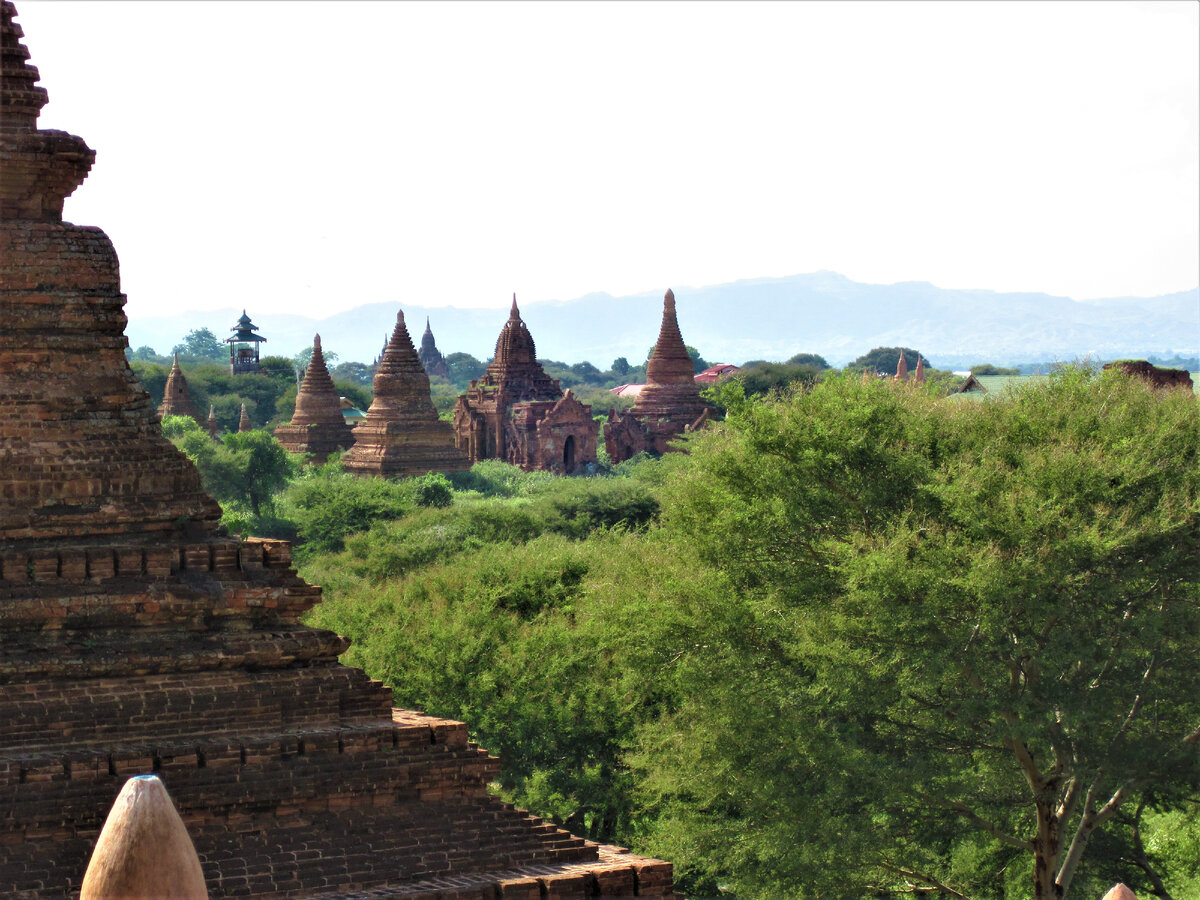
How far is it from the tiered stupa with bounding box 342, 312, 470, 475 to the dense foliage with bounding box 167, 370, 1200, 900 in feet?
133

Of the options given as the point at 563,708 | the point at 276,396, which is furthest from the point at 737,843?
the point at 276,396

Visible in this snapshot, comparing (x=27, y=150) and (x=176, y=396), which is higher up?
(x=27, y=150)

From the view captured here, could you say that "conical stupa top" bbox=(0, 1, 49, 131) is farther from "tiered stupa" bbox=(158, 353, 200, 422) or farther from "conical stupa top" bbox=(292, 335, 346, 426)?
"tiered stupa" bbox=(158, 353, 200, 422)

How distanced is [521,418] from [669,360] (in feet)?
31.6

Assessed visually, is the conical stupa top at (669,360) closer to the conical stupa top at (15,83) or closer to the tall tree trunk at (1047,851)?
the tall tree trunk at (1047,851)

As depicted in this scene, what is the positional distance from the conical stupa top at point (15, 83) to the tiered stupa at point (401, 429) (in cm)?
4983

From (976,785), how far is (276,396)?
107221 mm

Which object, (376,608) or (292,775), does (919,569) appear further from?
(376,608)

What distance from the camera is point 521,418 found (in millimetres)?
78688

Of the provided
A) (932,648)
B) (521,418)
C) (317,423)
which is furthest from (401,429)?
(932,648)

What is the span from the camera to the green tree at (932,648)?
18734 mm

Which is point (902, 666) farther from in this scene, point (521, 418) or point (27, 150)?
point (521, 418)

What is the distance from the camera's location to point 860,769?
18.7 meters

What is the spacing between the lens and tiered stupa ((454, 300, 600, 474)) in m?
77.5
